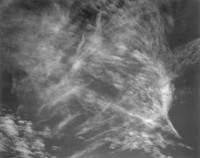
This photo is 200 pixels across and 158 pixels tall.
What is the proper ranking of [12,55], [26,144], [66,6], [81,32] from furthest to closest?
[26,144], [12,55], [81,32], [66,6]

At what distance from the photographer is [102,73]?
352 inches

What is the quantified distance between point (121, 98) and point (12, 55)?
16.8ft

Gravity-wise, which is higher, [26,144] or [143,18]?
[143,18]

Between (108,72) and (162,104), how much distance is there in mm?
3083

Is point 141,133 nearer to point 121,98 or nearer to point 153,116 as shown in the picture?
point 153,116

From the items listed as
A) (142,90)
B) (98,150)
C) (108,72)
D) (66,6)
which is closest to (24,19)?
(66,6)

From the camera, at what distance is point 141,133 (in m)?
11.7

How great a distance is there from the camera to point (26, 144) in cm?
1347

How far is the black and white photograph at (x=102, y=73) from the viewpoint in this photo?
7.26 meters

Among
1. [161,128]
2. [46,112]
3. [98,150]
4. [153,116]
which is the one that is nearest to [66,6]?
[46,112]

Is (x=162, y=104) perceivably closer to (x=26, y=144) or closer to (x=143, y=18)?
(x=143, y=18)

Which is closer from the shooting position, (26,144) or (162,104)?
(162,104)

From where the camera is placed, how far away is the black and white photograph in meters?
7.26

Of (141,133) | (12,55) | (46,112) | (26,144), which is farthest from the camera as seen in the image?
(26,144)
